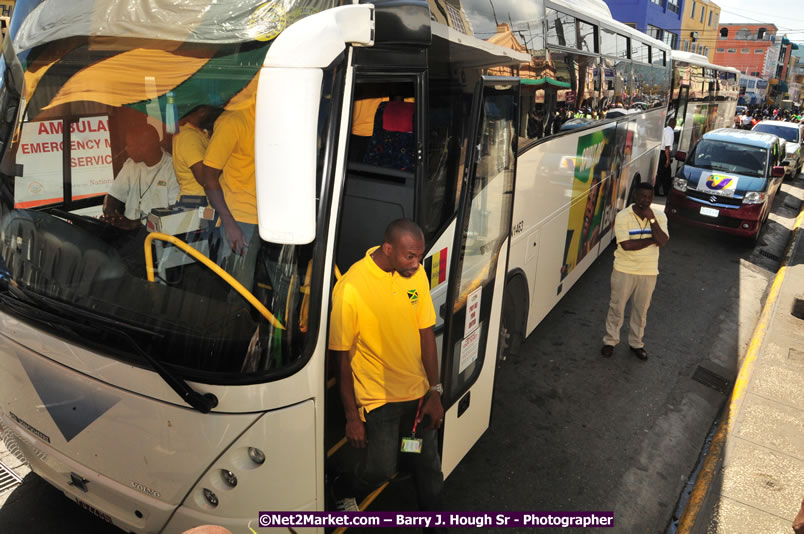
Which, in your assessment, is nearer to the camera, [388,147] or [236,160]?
[236,160]

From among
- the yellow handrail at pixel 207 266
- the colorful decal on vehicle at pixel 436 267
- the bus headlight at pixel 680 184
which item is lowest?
the bus headlight at pixel 680 184

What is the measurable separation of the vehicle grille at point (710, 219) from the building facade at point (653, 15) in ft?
82.8

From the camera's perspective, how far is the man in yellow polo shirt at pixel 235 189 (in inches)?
102

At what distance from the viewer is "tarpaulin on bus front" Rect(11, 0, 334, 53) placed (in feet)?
Answer: 8.20

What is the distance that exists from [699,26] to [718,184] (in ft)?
153

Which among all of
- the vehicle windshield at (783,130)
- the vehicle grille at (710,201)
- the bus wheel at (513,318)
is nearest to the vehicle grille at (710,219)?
the vehicle grille at (710,201)

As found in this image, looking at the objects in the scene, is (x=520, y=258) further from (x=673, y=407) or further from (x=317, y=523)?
(x=317, y=523)

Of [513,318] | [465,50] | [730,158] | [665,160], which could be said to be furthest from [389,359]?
[665,160]

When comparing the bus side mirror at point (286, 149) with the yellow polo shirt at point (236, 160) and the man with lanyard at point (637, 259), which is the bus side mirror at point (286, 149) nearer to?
the yellow polo shirt at point (236, 160)

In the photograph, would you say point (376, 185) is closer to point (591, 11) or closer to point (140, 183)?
point (140, 183)

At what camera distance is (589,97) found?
22.3 ft

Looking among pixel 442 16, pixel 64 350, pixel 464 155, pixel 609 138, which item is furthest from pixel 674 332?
pixel 64 350

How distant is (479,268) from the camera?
3.92 m

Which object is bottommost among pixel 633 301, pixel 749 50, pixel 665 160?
pixel 633 301
